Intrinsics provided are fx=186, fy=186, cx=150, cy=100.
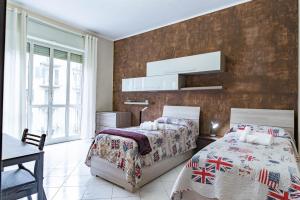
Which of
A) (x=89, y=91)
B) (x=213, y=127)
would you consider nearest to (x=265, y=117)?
(x=213, y=127)

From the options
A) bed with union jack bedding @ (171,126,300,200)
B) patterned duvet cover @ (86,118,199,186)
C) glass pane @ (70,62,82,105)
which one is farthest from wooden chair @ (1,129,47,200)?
glass pane @ (70,62,82,105)

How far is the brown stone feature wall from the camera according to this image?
2975 mm

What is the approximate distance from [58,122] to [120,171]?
296 centimetres

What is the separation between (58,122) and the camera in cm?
466

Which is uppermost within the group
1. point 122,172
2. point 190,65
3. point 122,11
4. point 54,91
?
point 122,11

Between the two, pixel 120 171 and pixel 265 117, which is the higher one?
pixel 265 117

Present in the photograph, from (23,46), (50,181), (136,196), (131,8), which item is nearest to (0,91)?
(136,196)

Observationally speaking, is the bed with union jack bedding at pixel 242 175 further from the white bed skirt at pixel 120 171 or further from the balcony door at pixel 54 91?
the balcony door at pixel 54 91

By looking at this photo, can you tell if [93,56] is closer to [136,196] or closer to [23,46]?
[23,46]

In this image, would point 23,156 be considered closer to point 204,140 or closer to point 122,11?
point 204,140

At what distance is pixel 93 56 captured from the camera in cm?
492

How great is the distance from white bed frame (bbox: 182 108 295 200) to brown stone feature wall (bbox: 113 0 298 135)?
111 mm

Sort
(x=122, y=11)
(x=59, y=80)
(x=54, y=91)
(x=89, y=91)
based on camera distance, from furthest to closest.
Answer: (x=89, y=91) → (x=59, y=80) → (x=54, y=91) → (x=122, y=11)

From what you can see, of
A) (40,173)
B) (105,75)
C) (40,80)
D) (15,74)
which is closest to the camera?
(40,173)
